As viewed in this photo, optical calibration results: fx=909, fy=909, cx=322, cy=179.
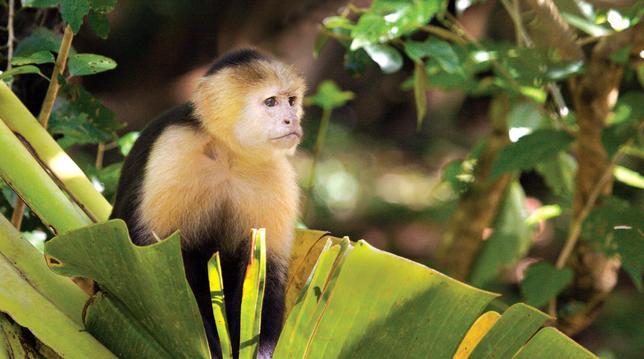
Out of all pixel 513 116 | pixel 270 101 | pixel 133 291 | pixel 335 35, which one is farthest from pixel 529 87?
pixel 133 291

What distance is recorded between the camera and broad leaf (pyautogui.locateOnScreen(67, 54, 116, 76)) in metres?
2.04

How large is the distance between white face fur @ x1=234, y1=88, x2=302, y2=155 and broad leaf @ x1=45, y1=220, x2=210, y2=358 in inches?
32.7

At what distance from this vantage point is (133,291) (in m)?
1.42

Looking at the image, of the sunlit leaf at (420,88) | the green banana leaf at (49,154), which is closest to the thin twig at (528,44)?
the sunlit leaf at (420,88)

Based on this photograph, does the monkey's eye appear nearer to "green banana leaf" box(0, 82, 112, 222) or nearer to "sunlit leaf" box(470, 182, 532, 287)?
"green banana leaf" box(0, 82, 112, 222)

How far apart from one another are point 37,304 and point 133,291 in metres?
0.15

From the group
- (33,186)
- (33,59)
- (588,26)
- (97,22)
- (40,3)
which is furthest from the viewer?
(588,26)

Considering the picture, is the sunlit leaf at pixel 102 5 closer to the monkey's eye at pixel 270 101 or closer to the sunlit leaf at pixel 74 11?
the sunlit leaf at pixel 74 11

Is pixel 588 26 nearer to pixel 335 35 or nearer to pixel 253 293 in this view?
pixel 335 35

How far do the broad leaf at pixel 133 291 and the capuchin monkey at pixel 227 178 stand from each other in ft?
1.86

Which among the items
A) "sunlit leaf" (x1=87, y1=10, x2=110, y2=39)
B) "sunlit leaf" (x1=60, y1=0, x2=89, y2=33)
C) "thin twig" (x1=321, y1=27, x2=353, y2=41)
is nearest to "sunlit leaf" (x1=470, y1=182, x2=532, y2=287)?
"thin twig" (x1=321, y1=27, x2=353, y2=41)

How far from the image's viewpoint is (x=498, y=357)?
1467mm

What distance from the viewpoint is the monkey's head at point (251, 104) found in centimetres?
225

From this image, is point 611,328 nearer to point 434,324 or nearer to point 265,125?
point 265,125
